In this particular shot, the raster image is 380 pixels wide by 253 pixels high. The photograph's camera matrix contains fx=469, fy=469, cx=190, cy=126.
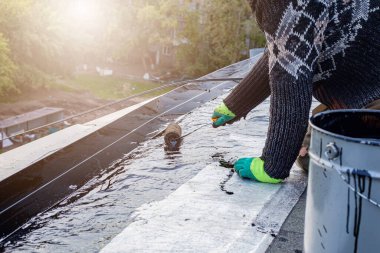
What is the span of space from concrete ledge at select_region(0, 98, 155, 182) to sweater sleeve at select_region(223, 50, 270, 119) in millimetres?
Result: 1281

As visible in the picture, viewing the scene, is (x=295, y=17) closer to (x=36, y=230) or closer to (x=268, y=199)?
(x=268, y=199)

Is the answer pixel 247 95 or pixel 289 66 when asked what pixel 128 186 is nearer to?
pixel 247 95

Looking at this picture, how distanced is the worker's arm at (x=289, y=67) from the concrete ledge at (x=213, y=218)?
0.57 feet

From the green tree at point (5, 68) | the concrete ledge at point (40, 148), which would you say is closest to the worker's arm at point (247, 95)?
the concrete ledge at point (40, 148)

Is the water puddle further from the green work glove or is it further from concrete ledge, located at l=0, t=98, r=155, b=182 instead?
concrete ledge, located at l=0, t=98, r=155, b=182

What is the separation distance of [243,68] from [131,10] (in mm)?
31651

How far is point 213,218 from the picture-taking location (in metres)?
2.16

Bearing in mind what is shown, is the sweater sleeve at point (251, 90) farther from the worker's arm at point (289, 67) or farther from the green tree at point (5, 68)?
the green tree at point (5, 68)

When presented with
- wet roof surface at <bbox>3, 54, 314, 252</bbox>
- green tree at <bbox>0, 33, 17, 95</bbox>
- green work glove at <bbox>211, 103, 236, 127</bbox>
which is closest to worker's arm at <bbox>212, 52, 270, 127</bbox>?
green work glove at <bbox>211, 103, 236, 127</bbox>

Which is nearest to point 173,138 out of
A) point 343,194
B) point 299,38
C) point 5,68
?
point 299,38

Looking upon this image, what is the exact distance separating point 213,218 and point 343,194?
839mm

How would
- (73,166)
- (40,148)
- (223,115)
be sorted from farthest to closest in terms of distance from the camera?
(40,148) → (73,166) → (223,115)

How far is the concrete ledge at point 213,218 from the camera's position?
1.93 meters

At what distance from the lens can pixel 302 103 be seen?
232 centimetres
